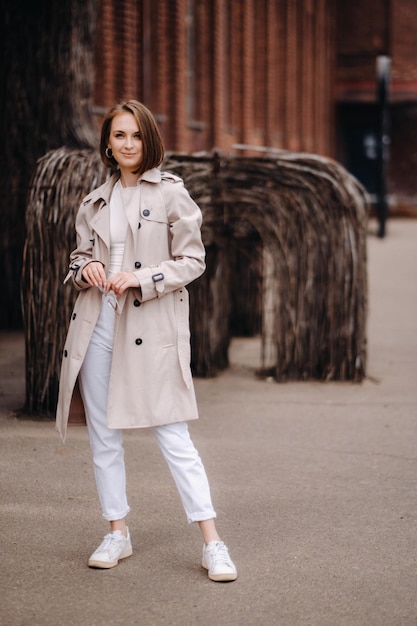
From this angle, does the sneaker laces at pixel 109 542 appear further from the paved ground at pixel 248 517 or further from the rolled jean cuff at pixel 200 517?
the rolled jean cuff at pixel 200 517

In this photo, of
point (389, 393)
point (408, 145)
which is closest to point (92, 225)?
point (389, 393)

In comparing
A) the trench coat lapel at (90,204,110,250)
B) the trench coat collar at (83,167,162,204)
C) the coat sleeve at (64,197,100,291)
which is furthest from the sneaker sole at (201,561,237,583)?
the trench coat collar at (83,167,162,204)

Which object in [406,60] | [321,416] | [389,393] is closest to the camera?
[321,416]

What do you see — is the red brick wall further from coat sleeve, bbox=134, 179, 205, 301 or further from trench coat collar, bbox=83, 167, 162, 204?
coat sleeve, bbox=134, 179, 205, 301

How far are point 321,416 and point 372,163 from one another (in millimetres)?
31735

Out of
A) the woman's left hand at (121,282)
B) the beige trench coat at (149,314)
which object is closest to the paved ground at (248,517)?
the beige trench coat at (149,314)

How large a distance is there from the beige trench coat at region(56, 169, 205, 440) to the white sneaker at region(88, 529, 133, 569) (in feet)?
1.57

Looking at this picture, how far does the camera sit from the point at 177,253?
13.3ft

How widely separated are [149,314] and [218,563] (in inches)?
36.5

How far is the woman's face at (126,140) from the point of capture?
4.05 meters

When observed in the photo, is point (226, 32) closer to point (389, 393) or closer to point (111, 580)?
point (389, 393)

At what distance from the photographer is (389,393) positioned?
25.3 ft

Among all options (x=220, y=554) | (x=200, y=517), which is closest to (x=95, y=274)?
(x=200, y=517)

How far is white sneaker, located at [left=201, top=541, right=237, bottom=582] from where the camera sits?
13.3ft
